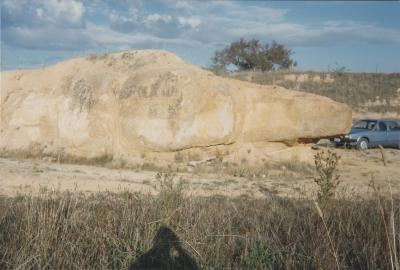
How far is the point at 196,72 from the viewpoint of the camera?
14969 mm

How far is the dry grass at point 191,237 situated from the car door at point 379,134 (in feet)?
52.1

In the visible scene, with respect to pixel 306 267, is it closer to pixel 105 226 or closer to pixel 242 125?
pixel 105 226

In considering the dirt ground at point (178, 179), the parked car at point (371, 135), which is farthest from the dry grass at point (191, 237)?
the parked car at point (371, 135)

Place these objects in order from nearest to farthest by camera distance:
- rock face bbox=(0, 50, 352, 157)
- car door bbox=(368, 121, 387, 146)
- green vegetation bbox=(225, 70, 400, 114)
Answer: rock face bbox=(0, 50, 352, 157) < car door bbox=(368, 121, 387, 146) < green vegetation bbox=(225, 70, 400, 114)

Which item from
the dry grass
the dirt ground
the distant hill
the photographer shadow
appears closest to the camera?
the dry grass

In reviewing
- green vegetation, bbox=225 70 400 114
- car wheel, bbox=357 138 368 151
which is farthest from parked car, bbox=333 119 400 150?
green vegetation, bbox=225 70 400 114

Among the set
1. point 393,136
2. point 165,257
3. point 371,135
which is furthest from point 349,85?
point 165,257

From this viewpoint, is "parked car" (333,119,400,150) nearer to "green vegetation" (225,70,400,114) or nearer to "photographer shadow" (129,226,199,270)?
"green vegetation" (225,70,400,114)

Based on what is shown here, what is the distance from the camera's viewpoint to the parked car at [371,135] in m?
21.1

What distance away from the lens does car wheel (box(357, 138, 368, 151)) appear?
2107 cm

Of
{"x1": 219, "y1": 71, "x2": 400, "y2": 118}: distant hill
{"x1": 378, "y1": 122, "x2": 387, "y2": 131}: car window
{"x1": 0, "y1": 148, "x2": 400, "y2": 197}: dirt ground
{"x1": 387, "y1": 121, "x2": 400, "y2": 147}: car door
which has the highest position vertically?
{"x1": 219, "y1": 71, "x2": 400, "y2": 118}: distant hill

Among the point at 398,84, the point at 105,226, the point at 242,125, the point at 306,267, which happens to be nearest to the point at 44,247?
the point at 105,226

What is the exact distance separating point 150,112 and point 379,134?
494 inches

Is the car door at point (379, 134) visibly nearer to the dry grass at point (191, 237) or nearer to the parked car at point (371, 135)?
the parked car at point (371, 135)
